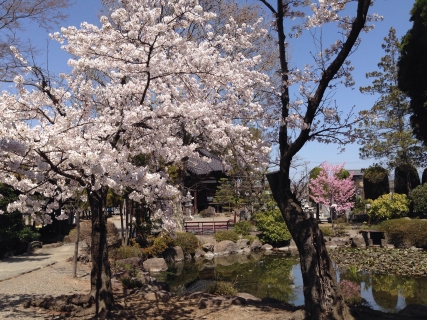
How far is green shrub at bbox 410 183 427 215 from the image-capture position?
18.4 metres

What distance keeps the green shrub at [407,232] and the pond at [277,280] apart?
4.46m

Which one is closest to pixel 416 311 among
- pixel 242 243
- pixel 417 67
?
pixel 417 67

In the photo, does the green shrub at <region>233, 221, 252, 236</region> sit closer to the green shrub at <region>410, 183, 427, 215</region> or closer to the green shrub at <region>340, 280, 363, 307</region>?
the green shrub at <region>410, 183, 427, 215</region>

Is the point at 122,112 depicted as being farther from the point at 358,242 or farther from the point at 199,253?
the point at 358,242

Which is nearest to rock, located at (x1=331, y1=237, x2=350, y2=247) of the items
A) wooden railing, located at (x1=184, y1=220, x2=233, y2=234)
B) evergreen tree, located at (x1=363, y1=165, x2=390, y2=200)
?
wooden railing, located at (x1=184, y1=220, x2=233, y2=234)

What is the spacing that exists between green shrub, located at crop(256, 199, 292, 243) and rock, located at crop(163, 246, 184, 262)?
167 inches

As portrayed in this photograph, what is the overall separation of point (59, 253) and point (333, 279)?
1030 centimetres

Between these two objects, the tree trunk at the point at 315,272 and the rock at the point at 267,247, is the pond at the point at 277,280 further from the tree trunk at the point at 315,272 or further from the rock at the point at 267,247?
the tree trunk at the point at 315,272

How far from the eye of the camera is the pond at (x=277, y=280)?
9.35m

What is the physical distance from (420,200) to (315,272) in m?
15.7

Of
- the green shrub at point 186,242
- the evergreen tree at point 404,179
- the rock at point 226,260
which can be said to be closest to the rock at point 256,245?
the rock at point 226,260

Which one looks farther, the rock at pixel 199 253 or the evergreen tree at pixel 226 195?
the evergreen tree at pixel 226 195

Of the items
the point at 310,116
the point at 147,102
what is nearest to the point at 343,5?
the point at 310,116

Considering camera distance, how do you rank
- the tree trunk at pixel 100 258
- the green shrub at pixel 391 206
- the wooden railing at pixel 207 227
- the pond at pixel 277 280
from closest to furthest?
the tree trunk at pixel 100 258
the pond at pixel 277 280
the wooden railing at pixel 207 227
the green shrub at pixel 391 206
